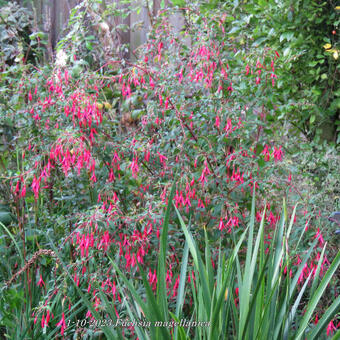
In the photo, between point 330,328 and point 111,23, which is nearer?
point 330,328

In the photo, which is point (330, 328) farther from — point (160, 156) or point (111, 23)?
point (111, 23)

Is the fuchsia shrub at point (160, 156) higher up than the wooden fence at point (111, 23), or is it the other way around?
the wooden fence at point (111, 23)

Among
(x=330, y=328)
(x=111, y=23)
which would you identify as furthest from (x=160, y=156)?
(x=111, y=23)

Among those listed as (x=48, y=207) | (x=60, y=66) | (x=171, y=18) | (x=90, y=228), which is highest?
(x=171, y=18)

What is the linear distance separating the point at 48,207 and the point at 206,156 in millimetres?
1177

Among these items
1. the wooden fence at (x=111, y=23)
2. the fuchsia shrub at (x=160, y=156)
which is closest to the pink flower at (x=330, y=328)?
the fuchsia shrub at (x=160, y=156)

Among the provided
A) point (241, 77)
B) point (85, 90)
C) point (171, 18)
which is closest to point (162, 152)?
point (85, 90)

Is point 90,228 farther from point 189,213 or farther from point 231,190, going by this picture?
point 231,190

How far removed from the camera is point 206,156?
7.17 ft

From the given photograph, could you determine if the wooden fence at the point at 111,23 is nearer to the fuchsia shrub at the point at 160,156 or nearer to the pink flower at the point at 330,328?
the fuchsia shrub at the point at 160,156

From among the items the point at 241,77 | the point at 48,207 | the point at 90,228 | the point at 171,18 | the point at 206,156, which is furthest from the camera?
the point at 171,18

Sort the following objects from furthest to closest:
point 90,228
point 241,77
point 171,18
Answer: point 171,18 < point 241,77 < point 90,228

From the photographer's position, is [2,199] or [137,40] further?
[137,40]

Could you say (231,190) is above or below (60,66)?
below
